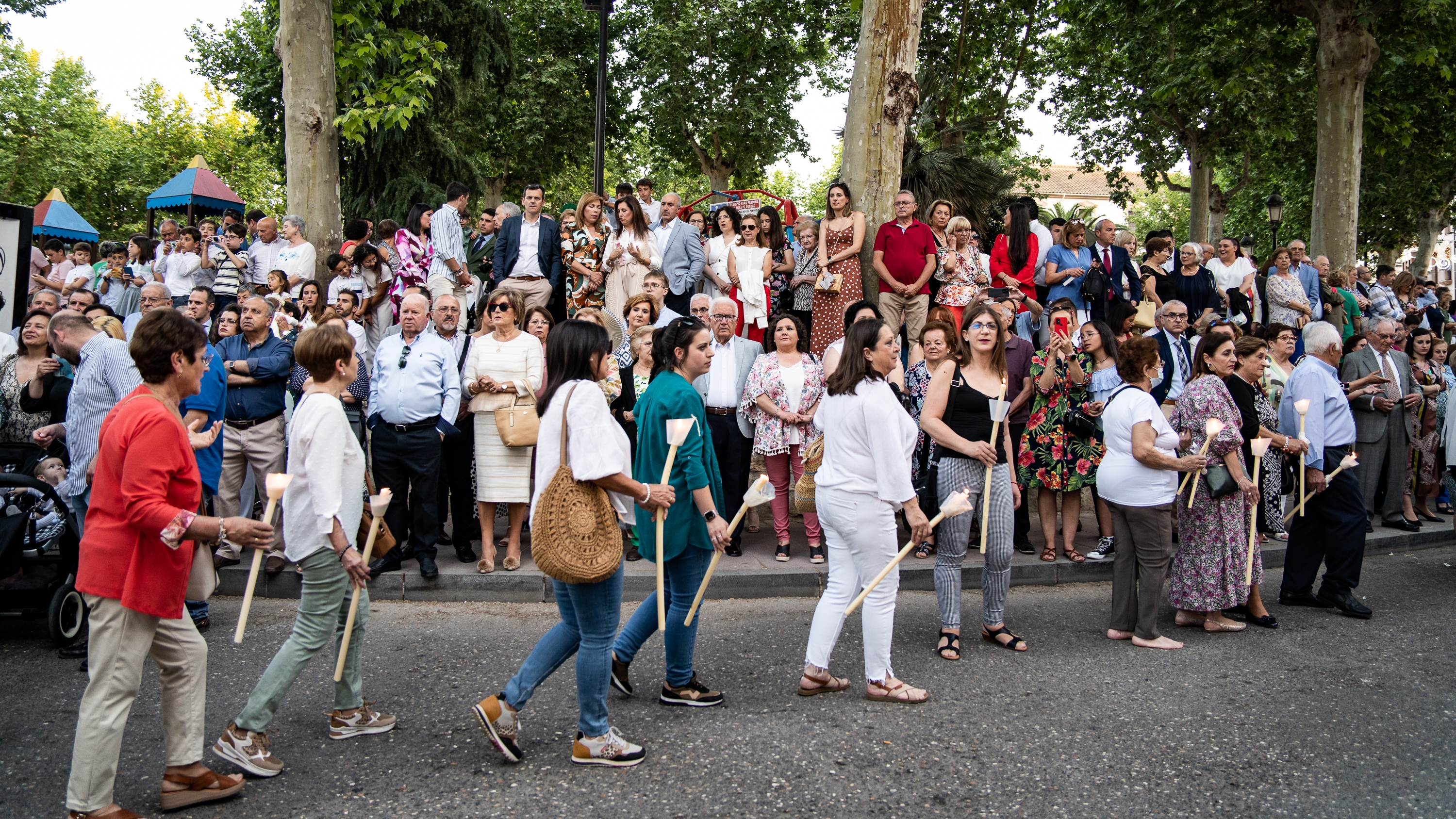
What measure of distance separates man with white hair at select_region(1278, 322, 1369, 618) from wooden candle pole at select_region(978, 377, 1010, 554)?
2.74 metres

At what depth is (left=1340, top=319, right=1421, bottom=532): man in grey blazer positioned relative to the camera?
9.65 metres

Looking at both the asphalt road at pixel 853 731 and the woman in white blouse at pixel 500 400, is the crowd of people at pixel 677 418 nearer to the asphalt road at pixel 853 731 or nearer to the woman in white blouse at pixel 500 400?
the woman in white blouse at pixel 500 400

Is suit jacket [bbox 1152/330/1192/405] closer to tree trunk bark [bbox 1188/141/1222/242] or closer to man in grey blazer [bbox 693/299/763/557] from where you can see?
man in grey blazer [bbox 693/299/763/557]

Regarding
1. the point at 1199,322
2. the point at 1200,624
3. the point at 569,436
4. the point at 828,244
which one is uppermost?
the point at 828,244

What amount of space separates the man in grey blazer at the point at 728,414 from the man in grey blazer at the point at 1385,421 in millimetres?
5884

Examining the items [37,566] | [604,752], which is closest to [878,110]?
[604,752]

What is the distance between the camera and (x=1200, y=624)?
6.68 metres

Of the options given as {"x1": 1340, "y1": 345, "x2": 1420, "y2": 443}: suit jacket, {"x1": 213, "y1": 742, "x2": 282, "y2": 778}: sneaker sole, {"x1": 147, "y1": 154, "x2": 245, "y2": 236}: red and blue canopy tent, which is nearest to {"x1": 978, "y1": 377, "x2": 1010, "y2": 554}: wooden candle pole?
{"x1": 213, "y1": 742, "x2": 282, "y2": 778}: sneaker sole

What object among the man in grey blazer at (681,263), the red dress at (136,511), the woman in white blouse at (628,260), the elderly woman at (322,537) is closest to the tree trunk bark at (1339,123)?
the man in grey blazer at (681,263)

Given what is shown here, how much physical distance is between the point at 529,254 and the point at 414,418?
3396 mm

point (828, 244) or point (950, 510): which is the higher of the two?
point (828, 244)

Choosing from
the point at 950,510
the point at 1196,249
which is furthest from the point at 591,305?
the point at 1196,249

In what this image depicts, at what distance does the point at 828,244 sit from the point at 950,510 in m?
5.86

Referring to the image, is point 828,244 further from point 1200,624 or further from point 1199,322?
point 1200,624
